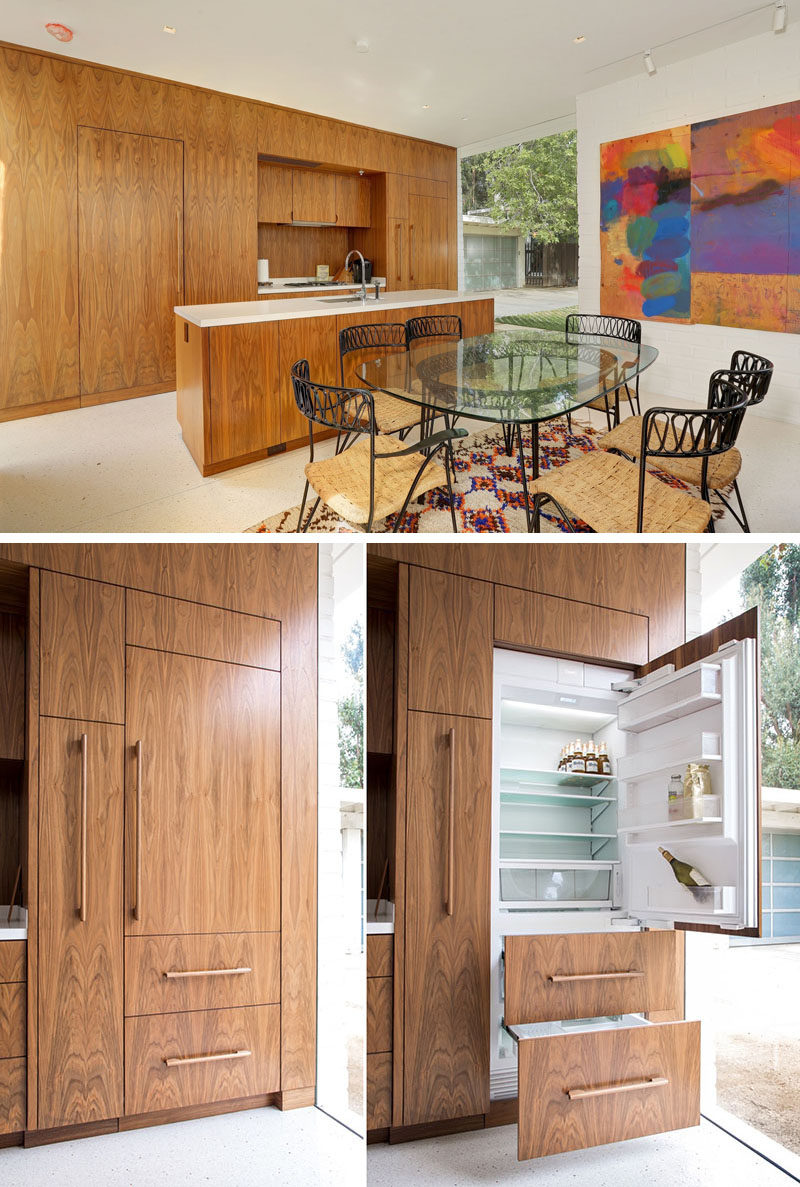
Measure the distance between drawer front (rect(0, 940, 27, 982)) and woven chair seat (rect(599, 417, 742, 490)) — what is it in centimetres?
273

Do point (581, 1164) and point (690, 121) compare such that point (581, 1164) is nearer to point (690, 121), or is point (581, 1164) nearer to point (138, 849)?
point (138, 849)

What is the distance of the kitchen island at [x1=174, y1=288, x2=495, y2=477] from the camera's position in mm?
4176

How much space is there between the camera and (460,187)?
904 centimetres

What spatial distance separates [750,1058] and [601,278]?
17.7ft

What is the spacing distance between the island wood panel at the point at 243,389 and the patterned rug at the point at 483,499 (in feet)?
2.65

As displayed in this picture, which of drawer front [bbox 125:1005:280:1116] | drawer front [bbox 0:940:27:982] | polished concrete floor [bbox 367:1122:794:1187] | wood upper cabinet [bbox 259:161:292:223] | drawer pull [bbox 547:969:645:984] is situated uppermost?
wood upper cabinet [bbox 259:161:292:223]

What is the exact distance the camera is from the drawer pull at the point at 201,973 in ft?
7.80

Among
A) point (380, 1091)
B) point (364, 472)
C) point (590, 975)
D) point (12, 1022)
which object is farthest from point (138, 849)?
point (364, 472)

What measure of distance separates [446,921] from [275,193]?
23.6ft

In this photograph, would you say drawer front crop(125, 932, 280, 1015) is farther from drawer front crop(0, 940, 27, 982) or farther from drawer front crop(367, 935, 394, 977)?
drawer front crop(367, 935, 394, 977)

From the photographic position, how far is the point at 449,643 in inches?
89.7

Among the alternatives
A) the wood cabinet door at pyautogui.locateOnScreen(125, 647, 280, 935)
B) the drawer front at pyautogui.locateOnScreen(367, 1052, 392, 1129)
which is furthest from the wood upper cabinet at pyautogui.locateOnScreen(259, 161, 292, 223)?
the drawer front at pyautogui.locateOnScreen(367, 1052, 392, 1129)

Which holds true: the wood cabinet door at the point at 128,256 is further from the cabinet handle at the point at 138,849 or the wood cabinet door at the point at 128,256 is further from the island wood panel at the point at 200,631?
the cabinet handle at the point at 138,849

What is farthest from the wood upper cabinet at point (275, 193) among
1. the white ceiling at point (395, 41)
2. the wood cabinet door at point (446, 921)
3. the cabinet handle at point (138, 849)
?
the wood cabinet door at point (446, 921)
